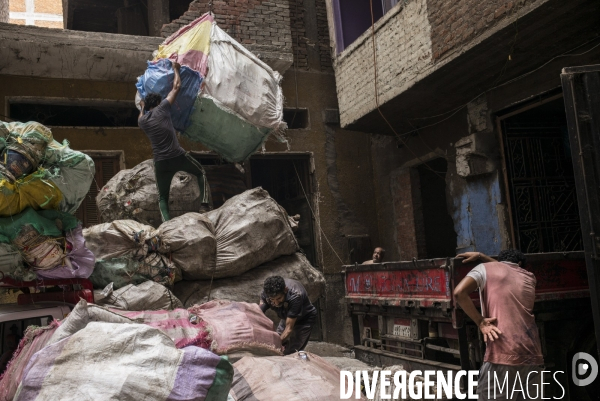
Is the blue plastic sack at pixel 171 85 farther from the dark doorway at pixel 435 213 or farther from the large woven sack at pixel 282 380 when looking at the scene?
the dark doorway at pixel 435 213

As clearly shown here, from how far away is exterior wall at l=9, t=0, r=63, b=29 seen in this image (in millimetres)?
28078

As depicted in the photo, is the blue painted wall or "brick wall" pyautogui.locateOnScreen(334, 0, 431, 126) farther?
the blue painted wall

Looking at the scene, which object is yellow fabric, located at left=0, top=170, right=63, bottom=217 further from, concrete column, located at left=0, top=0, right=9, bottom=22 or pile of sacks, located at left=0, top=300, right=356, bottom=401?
concrete column, located at left=0, top=0, right=9, bottom=22

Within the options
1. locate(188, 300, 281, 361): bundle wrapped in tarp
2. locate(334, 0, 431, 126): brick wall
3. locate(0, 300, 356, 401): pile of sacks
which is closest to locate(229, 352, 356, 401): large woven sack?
locate(0, 300, 356, 401): pile of sacks

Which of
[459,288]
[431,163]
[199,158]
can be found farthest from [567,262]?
[199,158]

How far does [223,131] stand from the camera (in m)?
5.42

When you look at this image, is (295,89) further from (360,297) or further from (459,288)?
(459,288)

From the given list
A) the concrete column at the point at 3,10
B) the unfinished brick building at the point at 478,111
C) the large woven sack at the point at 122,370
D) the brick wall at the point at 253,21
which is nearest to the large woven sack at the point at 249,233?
the unfinished brick building at the point at 478,111

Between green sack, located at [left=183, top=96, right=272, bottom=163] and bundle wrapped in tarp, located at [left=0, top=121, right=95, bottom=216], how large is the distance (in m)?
1.69

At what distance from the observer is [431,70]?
255 inches

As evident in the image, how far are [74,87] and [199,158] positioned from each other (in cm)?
205

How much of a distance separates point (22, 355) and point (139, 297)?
1.42m

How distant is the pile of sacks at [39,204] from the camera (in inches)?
130

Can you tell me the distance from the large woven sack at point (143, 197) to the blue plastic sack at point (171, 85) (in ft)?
3.28
